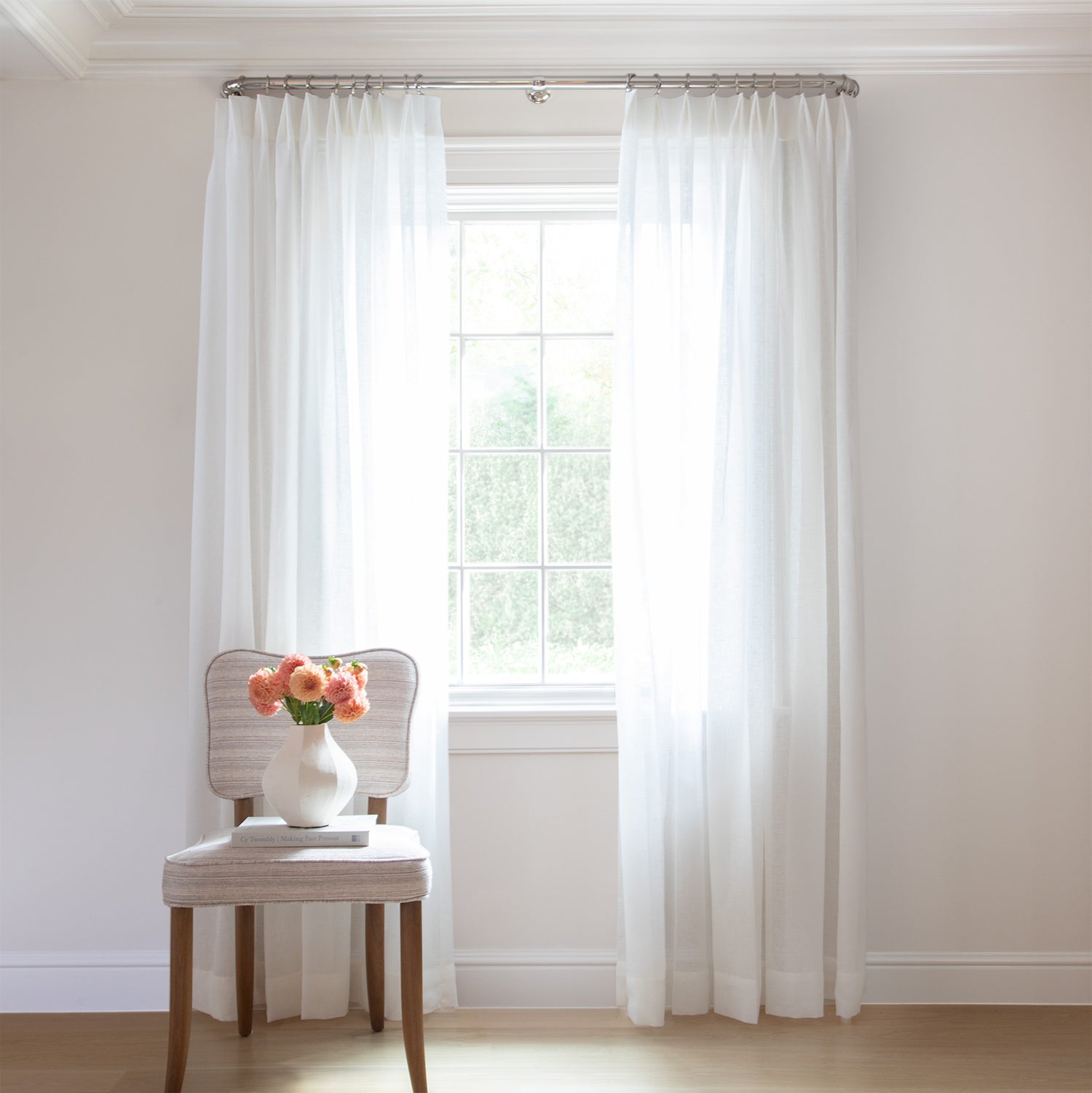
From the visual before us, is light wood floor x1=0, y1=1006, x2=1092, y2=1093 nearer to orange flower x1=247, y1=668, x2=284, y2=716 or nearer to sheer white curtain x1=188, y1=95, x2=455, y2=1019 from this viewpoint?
sheer white curtain x1=188, y1=95, x2=455, y2=1019

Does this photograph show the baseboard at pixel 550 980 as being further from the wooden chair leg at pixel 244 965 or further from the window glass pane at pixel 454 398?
the window glass pane at pixel 454 398

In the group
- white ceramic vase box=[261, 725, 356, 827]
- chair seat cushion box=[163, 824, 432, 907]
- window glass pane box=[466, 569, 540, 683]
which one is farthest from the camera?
window glass pane box=[466, 569, 540, 683]

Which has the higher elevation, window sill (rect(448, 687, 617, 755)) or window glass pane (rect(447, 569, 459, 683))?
window glass pane (rect(447, 569, 459, 683))

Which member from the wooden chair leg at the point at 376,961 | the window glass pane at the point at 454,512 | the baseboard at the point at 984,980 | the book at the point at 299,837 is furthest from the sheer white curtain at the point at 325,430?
the baseboard at the point at 984,980

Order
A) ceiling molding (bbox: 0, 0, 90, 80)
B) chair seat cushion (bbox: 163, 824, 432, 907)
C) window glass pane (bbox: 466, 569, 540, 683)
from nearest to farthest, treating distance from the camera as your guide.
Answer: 1. chair seat cushion (bbox: 163, 824, 432, 907)
2. ceiling molding (bbox: 0, 0, 90, 80)
3. window glass pane (bbox: 466, 569, 540, 683)

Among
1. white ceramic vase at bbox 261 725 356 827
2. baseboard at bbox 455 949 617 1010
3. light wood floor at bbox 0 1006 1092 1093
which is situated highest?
white ceramic vase at bbox 261 725 356 827

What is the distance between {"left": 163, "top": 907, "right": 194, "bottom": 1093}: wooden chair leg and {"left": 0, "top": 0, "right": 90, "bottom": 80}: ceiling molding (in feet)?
7.31

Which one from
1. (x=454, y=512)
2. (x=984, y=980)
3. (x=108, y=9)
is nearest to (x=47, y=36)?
(x=108, y=9)

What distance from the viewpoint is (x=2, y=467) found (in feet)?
8.76

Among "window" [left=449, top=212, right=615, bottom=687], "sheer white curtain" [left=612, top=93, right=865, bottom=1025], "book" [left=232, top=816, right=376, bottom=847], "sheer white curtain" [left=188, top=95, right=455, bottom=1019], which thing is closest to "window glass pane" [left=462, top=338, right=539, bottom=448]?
"window" [left=449, top=212, right=615, bottom=687]

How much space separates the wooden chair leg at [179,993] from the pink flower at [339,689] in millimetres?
550

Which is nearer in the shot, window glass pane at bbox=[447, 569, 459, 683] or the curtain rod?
the curtain rod

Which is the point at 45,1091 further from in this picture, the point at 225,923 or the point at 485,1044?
the point at 485,1044

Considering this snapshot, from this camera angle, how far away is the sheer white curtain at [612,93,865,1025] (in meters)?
2.46
